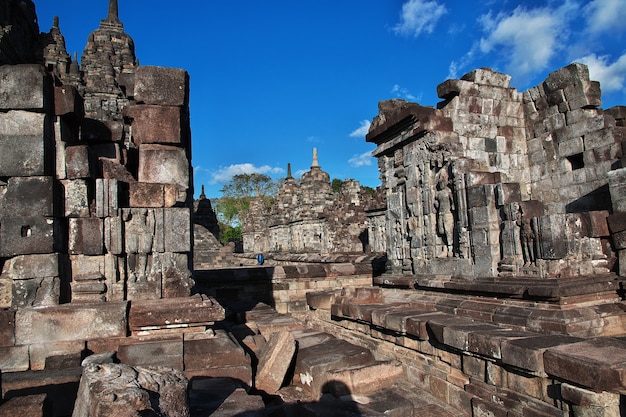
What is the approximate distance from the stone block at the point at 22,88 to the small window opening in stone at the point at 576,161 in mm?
7177

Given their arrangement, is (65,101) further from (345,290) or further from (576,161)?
(576,161)

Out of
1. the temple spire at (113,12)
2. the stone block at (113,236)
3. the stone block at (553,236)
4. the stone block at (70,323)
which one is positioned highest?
the temple spire at (113,12)

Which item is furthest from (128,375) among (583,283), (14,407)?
(583,283)

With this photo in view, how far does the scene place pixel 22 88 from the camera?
466 centimetres

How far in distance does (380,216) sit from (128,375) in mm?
17142

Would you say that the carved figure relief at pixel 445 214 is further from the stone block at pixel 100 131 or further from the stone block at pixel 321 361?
the stone block at pixel 100 131

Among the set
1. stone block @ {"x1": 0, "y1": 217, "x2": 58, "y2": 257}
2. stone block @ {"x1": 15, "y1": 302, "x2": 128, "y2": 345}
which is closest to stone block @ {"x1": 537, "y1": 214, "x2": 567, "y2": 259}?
stone block @ {"x1": 15, "y1": 302, "x2": 128, "y2": 345}

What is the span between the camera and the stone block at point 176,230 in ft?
16.4

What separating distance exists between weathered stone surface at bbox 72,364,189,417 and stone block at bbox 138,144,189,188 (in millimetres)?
2821

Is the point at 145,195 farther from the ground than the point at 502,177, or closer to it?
closer to it

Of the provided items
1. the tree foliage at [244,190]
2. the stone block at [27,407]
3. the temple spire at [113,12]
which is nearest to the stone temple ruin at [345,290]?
the stone block at [27,407]

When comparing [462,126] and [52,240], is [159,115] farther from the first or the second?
[462,126]

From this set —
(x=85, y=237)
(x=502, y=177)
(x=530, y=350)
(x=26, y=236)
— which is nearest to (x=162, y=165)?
(x=85, y=237)

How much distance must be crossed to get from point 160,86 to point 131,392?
12.8 feet
